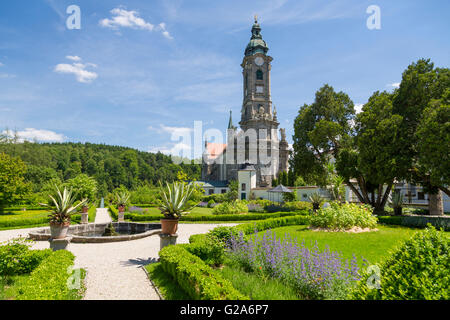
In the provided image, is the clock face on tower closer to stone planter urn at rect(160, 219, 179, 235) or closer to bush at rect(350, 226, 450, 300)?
stone planter urn at rect(160, 219, 179, 235)

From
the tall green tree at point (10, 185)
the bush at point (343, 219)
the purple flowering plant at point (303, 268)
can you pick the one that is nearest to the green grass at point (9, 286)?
the purple flowering plant at point (303, 268)

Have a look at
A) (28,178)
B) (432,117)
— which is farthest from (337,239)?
(28,178)

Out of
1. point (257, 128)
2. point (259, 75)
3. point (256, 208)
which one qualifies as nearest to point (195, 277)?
point (256, 208)

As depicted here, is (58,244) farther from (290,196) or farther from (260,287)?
(290,196)

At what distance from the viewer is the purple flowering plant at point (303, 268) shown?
4.81 metres

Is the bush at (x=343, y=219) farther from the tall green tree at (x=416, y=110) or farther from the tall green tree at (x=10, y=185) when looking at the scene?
the tall green tree at (x=10, y=185)

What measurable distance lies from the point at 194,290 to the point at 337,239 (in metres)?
8.49

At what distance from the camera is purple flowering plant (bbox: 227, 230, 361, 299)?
189 inches

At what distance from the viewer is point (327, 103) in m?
25.2

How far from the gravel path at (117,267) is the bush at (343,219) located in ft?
25.0

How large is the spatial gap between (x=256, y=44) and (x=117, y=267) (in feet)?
193

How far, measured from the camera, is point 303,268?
533 cm

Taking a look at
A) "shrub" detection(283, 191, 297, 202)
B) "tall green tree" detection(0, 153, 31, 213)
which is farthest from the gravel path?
"shrub" detection(283, 191, 297, 202)
